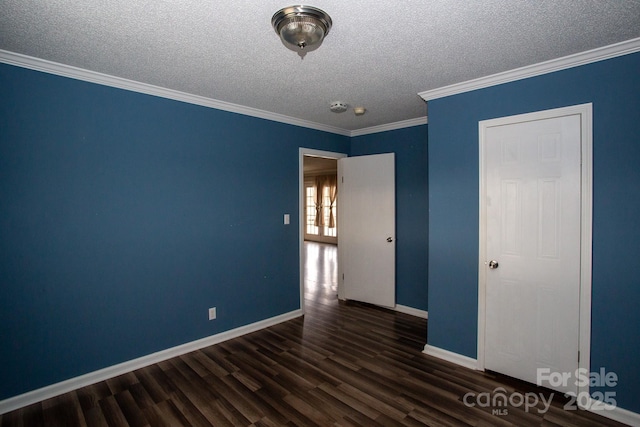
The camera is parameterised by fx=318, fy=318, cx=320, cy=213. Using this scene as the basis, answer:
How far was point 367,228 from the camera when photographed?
463cm

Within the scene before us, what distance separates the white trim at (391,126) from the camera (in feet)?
13.6

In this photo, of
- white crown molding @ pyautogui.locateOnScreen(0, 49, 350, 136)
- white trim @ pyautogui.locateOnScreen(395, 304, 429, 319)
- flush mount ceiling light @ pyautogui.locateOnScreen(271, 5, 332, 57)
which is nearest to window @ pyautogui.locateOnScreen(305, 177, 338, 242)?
white trim @ pyautogui.locateOnScreen(395, 304, 429, 319)

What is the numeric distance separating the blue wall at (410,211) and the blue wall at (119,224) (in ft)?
5.71

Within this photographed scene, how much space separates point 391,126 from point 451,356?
116 inches

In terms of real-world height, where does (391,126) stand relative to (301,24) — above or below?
above

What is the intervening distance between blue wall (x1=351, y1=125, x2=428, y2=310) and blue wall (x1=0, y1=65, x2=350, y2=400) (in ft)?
5.71

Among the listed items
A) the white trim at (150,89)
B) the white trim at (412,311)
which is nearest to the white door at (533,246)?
the white trim at (412,311)

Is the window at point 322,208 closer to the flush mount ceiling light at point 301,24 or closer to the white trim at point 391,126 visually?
the white trim at point 391,126

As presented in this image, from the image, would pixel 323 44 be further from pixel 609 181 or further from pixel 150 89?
pixel 609 181

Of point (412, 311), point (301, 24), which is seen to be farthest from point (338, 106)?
point (412, 311)

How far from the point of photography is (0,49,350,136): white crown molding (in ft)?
7.54

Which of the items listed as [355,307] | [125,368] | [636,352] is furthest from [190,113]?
[636,352]

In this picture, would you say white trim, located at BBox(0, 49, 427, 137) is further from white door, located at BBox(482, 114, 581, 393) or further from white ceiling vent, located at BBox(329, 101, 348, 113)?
white door, located at BBox(482, 114, 581, 393)

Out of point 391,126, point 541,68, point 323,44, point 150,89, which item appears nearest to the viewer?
point 323,44
